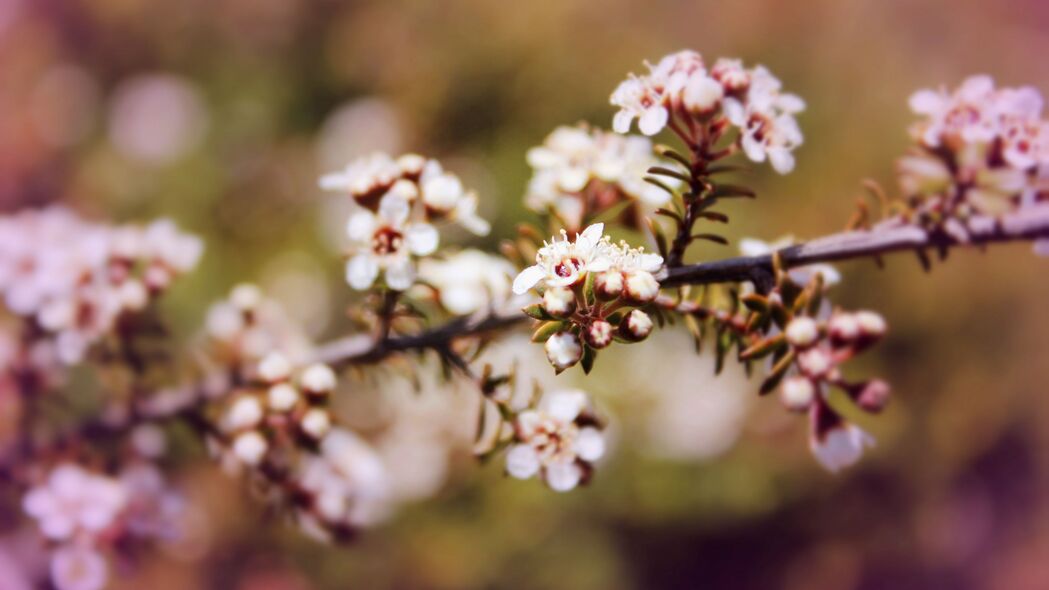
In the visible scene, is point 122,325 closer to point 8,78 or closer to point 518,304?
point 518,304

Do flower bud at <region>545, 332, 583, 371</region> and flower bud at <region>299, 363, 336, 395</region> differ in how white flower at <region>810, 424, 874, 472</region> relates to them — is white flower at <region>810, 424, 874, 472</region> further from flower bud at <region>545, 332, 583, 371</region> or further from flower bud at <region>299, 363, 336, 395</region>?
flower bud at <region>299, 363, 336, 395</region>

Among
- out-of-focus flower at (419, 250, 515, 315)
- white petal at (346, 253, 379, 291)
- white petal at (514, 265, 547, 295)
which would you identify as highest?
out-of-focus flower at (419, 250, 515, 315)

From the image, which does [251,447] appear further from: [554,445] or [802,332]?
[802,332]

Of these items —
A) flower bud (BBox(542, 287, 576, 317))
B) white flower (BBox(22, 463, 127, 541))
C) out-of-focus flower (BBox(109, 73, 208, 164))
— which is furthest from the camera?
out-of-focus flower (BBox(109, 73, 208, 164))

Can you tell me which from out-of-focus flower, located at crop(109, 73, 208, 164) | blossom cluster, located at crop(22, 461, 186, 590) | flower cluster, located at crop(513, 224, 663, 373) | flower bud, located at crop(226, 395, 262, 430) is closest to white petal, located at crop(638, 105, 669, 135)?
flower cluster, located at crop(513, 224, 663, 373)

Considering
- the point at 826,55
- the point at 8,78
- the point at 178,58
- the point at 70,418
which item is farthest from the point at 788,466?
the point at 8,78
